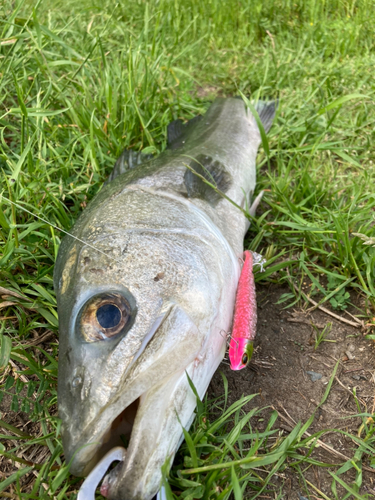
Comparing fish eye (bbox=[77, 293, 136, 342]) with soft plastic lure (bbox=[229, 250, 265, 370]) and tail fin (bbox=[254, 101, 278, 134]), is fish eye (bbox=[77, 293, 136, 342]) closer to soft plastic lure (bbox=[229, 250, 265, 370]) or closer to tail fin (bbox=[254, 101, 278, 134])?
soft plastic lure (bbox=[229, 250, 265, 370])

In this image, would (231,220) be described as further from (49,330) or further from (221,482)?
(221,482)

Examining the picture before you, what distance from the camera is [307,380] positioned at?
2.23m

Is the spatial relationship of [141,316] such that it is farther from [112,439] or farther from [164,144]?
[164,144]

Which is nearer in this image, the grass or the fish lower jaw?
the fish lower jaw

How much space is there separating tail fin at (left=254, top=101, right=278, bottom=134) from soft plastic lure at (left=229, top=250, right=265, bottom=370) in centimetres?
209

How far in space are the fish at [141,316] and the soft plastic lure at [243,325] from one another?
5cm

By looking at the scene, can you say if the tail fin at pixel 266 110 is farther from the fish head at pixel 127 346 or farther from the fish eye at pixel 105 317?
the fish eye at pixel 105 317

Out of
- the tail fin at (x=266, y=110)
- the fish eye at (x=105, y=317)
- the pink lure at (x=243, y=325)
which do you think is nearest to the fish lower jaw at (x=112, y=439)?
the fish eye at (x=105, y=317)

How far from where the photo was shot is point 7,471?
1.94m

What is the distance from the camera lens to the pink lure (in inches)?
79.9

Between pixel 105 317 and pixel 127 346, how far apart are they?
0.55ft

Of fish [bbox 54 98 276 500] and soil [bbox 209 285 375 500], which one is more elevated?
fish [bbox 54 98 276 500]

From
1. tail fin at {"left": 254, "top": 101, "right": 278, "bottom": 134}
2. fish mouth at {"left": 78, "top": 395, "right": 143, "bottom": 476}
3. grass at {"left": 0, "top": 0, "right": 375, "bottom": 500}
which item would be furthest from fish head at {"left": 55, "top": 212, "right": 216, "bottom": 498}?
tail fin at {"left": 254, "top": 101, "right": 278, "bottom": 134}

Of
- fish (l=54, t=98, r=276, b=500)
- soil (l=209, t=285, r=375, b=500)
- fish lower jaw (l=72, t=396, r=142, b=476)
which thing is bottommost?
soil (l=209, t=285, r=375, b=500)
